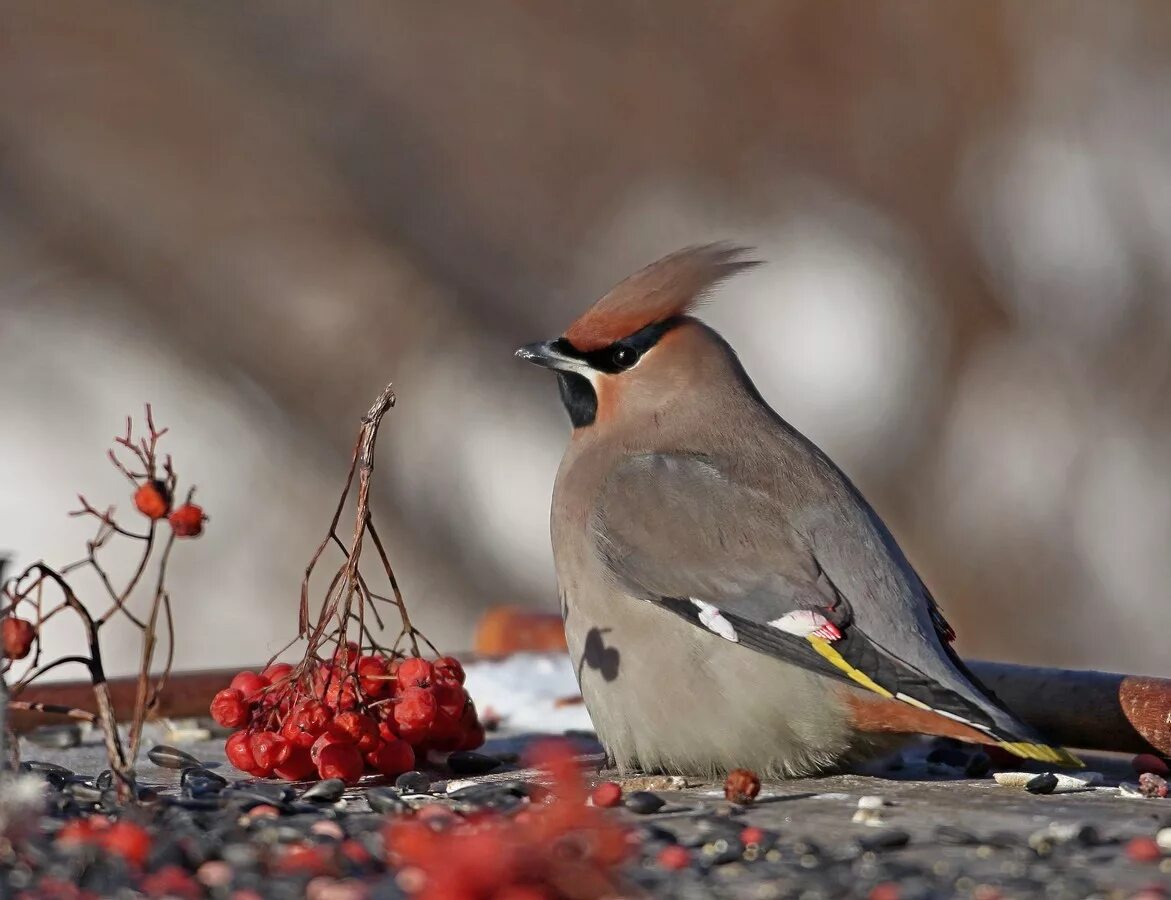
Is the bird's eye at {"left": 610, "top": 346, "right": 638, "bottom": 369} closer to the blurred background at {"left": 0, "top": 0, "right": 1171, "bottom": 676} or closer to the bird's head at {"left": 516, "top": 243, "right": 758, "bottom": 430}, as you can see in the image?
the bird's head at {"left": 516, "top": 243, "right": 758, "bottom": 430}

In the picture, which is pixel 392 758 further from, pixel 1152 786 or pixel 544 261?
pixel 544 261

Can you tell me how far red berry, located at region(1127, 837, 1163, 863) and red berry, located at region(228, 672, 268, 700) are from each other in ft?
5.56

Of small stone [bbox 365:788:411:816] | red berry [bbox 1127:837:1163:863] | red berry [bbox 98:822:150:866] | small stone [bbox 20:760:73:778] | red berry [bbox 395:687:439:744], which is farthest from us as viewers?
red berry [bbox 395:687:439:744]

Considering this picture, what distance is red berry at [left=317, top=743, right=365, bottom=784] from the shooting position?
3656mm

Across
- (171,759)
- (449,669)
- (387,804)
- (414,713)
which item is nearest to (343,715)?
(414,713)

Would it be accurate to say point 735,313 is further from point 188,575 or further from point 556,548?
point 556,548

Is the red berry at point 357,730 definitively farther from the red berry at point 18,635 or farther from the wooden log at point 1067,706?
the wooden log at point 1067,706

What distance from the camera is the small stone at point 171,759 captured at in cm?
404

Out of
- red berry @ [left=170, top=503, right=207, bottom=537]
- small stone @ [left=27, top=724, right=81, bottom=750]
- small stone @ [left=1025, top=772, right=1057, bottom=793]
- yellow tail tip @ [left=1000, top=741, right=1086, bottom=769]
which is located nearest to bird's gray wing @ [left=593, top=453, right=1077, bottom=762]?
yellow tail tip @ [left=1000, top=741, right=1086, bottom=769]

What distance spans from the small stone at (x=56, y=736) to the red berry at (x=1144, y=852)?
2.49 metres

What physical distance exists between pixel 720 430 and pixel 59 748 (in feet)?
5.52

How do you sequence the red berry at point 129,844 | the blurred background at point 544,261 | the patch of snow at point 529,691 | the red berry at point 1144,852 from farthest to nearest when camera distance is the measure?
1. the blurred background at point 544,261
2. the patch of snow at point 529,691
3. the red berry at point 1144,852
4. the red berry at point 129,844

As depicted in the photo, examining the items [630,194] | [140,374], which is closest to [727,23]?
[630,194]

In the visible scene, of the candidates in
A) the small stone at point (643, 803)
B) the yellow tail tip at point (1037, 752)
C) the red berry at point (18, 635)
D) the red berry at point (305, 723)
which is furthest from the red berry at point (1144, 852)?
the red berry at point (18, 635)
